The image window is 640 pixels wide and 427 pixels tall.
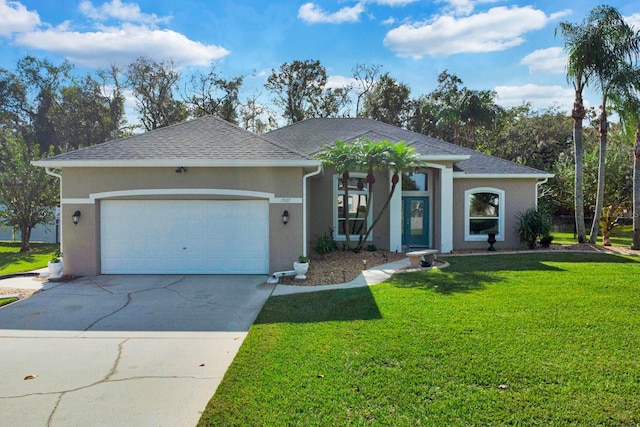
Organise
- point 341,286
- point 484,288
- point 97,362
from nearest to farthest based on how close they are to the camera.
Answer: point 97,362
point 484,288
point 341,286

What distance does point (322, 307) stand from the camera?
7.14 metres

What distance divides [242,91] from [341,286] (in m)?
29.0

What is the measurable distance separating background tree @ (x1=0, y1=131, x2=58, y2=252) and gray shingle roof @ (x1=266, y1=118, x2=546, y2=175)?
10.6m

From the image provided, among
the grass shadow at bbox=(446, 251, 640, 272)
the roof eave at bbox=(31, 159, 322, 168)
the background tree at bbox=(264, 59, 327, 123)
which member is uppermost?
the background tree at bbox=(264, 59, 327, 123)

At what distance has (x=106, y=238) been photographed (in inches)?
417

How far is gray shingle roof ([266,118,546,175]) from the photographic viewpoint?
14.8 m

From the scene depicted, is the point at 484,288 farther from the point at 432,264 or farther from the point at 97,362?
the point at 97,362

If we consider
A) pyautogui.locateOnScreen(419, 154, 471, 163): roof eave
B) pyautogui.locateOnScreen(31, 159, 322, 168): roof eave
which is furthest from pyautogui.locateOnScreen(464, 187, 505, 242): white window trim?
pyautogui.locateOnScreen(31, 159, 322, 168): roof eave

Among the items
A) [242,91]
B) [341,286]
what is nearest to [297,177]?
[341,286]

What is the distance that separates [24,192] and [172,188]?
11.3 metres

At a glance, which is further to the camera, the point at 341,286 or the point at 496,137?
the point at 496,137

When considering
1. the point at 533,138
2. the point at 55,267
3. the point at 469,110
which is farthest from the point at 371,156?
the point at 533,138

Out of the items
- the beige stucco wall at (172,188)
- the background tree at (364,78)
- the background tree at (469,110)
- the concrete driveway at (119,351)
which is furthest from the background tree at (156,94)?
the concrete driveway at (119,351)

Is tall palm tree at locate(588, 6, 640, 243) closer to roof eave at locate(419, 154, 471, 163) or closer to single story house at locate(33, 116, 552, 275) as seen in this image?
roof eave at locate(419, 154, 471, 163)
